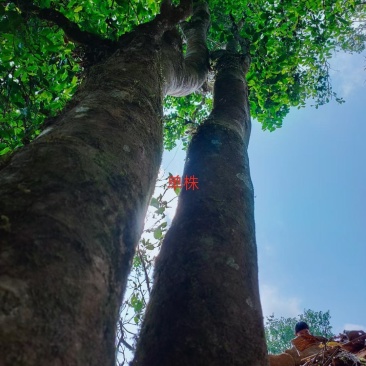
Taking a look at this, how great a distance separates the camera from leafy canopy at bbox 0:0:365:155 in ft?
15.3

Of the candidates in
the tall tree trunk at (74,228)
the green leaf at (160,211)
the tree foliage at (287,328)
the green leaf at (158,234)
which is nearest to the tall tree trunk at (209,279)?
the tall tree trunk at (74,228)

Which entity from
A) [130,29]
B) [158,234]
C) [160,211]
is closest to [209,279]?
[158,234]

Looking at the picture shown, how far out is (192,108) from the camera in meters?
9.65

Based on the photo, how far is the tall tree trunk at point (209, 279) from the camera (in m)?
1.58

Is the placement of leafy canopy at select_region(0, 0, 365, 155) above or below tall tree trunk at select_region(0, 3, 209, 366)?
above

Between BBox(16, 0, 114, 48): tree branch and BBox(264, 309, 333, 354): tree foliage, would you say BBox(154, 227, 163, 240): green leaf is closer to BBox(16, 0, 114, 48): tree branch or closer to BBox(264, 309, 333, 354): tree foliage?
BBox(16, 0, 114, 48): tree branch

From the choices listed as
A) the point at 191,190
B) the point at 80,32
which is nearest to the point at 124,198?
the point at 191,190

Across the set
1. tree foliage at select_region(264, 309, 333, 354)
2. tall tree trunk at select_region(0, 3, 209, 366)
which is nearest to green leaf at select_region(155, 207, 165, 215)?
tall tree trunk at select_region(0, 3, 209, 366)

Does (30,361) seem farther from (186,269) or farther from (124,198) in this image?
(186,269)

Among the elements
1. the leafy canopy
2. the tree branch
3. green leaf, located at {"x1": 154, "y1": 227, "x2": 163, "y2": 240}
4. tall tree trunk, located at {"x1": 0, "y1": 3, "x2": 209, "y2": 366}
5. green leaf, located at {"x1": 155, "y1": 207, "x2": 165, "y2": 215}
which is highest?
the leafy canopy

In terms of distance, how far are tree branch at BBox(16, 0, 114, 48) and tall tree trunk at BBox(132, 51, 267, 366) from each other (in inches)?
66.7

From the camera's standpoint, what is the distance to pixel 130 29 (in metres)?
6.88

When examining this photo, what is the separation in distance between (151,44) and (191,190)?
5.08 feet

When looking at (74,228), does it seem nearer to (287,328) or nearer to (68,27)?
(68,27)
